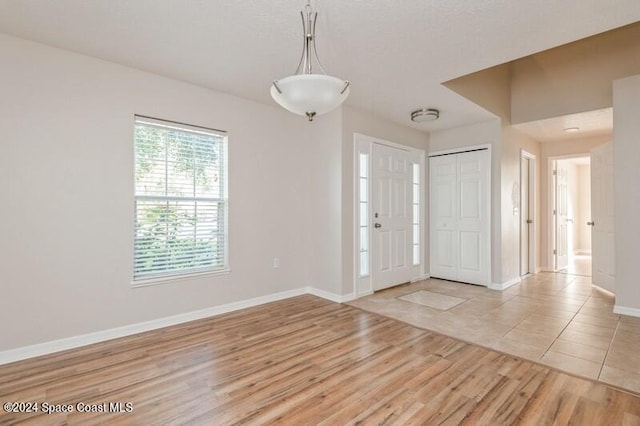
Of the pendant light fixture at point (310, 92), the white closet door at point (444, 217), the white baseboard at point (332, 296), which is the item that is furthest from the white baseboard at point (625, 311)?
the pendant light fixture at point (310, 92)

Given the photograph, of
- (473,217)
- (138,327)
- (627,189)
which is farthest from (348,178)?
(627,189)

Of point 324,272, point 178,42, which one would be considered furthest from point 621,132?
point 178,42

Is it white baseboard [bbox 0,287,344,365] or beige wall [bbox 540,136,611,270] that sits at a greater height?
beige wall [bbox 540,136,611,270]

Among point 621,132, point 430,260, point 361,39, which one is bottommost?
point 430,260

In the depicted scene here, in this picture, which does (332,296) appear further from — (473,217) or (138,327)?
(473,217)

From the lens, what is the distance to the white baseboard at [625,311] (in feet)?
11.7

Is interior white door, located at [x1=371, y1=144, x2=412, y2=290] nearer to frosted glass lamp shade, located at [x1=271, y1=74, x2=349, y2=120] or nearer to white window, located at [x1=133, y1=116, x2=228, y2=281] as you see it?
white window, located at [x1=133, y1=116, x2=228, y2=281]

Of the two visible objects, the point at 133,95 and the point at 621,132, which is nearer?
the point at 133,95

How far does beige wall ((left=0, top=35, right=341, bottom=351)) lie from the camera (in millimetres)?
2629

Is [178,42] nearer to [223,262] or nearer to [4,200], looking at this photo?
[4,200]

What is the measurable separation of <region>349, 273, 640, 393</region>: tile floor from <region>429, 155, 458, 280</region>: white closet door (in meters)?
0.34

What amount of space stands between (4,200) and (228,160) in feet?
6.57

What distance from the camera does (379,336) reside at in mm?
3072

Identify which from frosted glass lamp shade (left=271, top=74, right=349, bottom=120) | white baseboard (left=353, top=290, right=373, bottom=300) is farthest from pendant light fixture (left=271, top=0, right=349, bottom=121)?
white baseboard (left=353, top=290, right=373, bottom=300)
